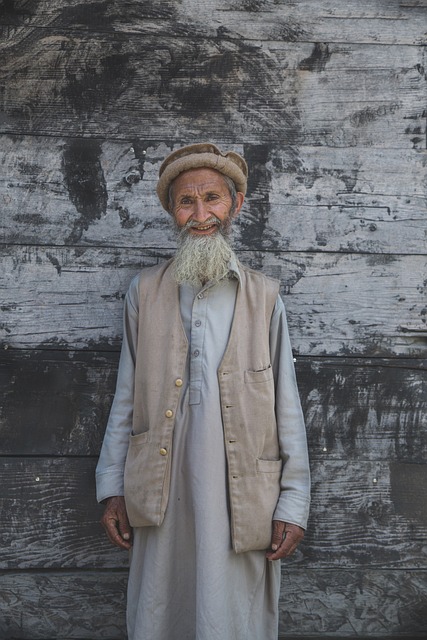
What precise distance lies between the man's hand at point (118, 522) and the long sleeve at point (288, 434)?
0.52 m

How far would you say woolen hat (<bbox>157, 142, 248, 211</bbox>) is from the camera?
271cm

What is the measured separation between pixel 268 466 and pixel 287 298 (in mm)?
758

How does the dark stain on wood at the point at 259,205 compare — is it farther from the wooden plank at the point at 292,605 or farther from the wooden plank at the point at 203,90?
the wooden plank at the point at 292,605

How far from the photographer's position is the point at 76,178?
3107 millimetres

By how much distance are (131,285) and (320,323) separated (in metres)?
0.78

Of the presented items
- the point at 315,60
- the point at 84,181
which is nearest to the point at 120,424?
the point at 84,181

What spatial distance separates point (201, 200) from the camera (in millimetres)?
2746

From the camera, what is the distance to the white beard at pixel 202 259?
271 cm

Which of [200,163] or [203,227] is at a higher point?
[200,163]

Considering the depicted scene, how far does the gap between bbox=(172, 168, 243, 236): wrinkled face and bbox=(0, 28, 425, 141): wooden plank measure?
43 centimetres

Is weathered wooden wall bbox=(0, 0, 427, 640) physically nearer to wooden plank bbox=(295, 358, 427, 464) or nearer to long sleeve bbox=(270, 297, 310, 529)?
wooden plank bbox=(295, 358, 427, 464)

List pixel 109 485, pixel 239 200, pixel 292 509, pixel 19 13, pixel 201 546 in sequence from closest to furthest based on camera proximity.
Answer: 1. pixel 201 546
2. pixel 292 509
3. pixel 109 485
4. pixel 239 200
5. pixel 19 13

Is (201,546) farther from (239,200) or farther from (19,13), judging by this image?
(19,13)

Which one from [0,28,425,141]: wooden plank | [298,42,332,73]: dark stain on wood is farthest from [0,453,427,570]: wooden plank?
[298,42,332,73]: dark stain on wood
